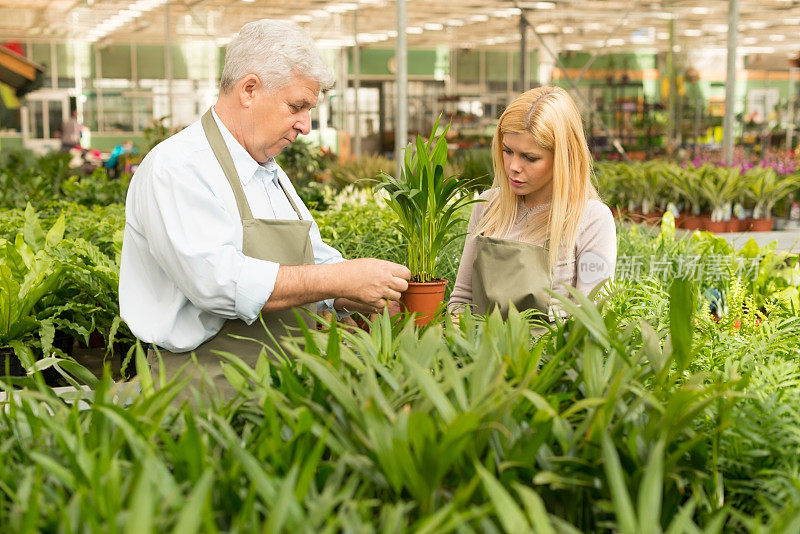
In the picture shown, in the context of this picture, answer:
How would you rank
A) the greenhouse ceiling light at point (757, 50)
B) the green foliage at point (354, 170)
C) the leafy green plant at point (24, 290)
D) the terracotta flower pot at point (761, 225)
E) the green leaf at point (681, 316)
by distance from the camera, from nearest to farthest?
the green leaf at point (681, 316)
the leafy green plant at point (24, 290)
the terracotta flower pot at point (761, 225)
the green foliage at point (354, 170)
the greenhouse ceiling light at point (757, 50)

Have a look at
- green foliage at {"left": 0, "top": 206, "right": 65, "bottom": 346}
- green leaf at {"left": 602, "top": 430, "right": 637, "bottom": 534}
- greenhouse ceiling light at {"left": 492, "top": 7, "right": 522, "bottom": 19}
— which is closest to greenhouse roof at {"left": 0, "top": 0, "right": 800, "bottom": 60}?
greenhouse ceiling light at {"left": 492, "top": 7, "right": 522, "bottom": 19}

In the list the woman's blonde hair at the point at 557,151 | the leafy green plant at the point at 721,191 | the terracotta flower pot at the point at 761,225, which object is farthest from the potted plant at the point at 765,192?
the woman's blonde hair at the point at 557,151

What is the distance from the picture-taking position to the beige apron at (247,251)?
205 cm

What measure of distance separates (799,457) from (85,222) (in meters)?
3.99

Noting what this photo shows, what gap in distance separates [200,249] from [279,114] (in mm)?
411

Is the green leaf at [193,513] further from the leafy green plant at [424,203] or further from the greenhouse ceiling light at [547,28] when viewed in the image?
the greenhouse ceiling light at [547,28]

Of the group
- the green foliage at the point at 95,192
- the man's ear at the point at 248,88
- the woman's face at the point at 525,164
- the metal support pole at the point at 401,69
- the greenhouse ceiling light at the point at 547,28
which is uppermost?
the greenhouse ceiling light at the point at 547,28

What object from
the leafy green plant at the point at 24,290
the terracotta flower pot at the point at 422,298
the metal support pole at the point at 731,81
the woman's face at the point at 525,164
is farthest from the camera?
the metal support pole at the point at 731,81

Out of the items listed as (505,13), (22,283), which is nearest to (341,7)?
(505,13)

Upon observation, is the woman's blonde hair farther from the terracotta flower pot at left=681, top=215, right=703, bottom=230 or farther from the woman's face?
the terracotta flower pot at left=681, top=215, right=703, bottom=230

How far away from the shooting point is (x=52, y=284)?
3412 millimetres

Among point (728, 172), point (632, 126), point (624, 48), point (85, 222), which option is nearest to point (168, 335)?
point (85, 222)

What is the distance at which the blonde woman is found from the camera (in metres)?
2.39

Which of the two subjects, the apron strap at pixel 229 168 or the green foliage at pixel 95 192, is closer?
the apron strap at pixel 229 168
